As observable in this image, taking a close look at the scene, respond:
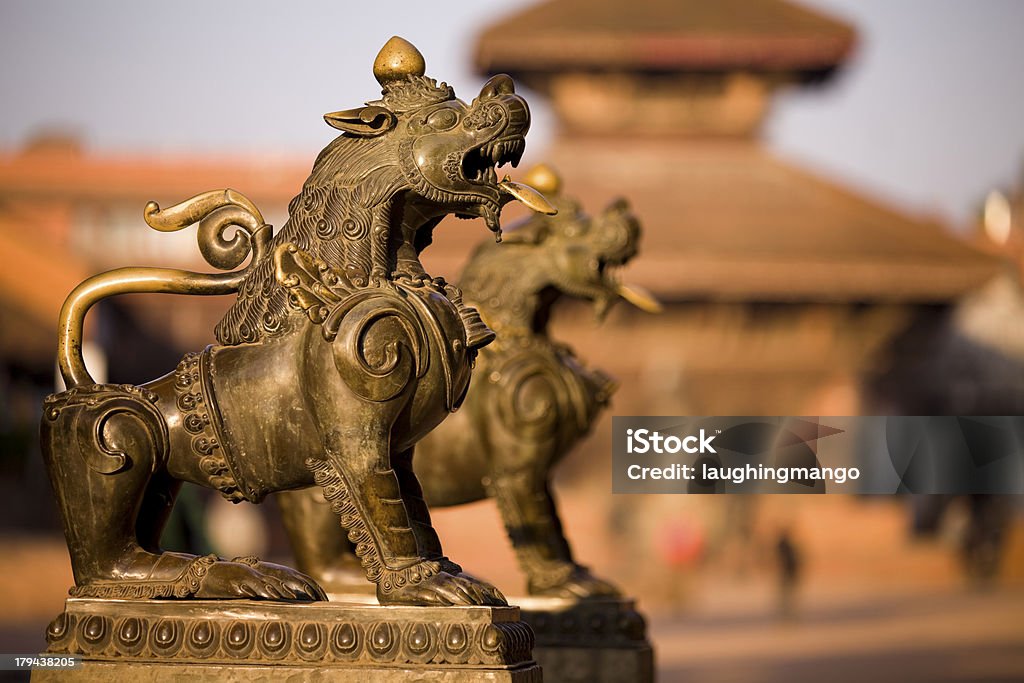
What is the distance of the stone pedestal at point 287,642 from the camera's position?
296 cm

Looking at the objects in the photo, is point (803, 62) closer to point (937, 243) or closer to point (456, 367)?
point (937, 243)

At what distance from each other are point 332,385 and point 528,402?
5.06 feet

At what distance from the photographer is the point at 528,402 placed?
14.9 ft

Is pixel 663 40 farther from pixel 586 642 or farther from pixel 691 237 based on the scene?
pixel 586 642

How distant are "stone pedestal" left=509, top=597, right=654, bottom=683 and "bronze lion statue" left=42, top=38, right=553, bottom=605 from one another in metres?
1.38

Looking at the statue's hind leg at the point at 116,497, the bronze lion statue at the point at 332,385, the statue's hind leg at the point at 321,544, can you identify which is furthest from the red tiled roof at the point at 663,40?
the statue's hind leg at the point at 116,497

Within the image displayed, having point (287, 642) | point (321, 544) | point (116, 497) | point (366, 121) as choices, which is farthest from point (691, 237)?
point (287, 642)

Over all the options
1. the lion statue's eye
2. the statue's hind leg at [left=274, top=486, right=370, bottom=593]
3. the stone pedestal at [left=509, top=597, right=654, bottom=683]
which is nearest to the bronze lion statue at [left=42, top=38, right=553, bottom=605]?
the lion statue's eye

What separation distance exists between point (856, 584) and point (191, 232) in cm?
1102

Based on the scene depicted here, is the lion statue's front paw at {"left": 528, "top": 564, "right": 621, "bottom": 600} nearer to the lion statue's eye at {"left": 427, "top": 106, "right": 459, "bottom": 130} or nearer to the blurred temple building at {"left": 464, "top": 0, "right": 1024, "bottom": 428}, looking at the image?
the lion statue's eye at {"left": 427, "top": 106, "right": 459, "bottom": 130}

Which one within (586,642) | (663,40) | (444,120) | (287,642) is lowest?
(586,642)

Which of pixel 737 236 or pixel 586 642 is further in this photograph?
pixel 737 236

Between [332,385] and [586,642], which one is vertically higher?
[332,385]

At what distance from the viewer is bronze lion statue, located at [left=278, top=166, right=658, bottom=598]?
14.9 feet
